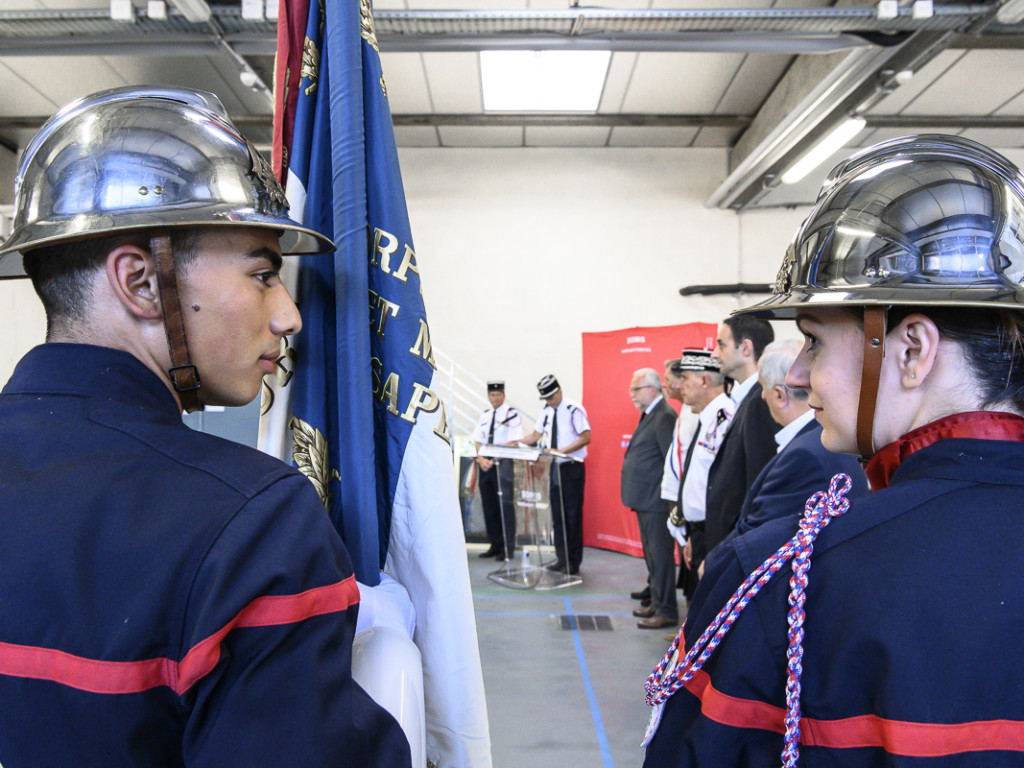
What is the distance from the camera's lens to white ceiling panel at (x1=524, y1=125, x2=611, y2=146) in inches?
321

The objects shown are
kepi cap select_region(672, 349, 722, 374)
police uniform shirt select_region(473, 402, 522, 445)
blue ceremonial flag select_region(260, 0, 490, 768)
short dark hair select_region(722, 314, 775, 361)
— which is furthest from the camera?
police uniform shirt select_region(473, 402, 522, 445)

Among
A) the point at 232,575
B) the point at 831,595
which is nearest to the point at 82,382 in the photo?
the point at 232,575

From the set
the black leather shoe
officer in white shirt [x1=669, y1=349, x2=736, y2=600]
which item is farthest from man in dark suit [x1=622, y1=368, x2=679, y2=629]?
officer in white shirt [x1=669, y1=349, x2=736, y2=600]

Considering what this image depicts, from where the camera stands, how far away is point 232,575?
650mm

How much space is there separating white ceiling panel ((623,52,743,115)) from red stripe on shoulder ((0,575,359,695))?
675 cm

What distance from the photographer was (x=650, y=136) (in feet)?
27.8

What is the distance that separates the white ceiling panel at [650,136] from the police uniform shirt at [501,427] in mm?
3652

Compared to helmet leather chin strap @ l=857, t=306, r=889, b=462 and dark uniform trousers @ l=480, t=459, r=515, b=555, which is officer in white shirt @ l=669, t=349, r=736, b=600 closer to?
dark uniform trousers @ l=480, t=459, r=515, b=555

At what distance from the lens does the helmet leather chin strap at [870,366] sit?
2.78 feet

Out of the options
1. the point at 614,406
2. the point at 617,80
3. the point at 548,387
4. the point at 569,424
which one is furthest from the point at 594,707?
the point at 617,80

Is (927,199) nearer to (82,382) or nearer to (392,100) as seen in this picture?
(82,382)

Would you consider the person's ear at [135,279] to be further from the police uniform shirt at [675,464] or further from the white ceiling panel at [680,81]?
the white ceiling panel at [680,81]

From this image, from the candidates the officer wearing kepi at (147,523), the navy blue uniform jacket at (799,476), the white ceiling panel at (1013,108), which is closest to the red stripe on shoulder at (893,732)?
the officer wearing kepi at (147,523)

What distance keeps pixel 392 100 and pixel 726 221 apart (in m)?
4.35
